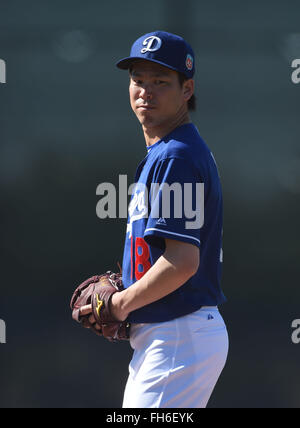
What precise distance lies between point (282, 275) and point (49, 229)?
4.40 feet

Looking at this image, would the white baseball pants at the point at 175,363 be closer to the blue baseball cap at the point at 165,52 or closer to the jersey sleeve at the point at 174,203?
the jersey sleeve at the point at 174,203

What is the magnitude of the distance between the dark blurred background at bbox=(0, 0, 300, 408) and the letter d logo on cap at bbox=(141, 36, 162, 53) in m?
1.57

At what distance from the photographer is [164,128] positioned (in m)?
2.11

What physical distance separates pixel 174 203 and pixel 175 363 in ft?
1.60

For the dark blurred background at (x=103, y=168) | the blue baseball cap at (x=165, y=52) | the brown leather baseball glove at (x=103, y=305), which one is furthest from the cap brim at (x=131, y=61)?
the dark blurred background at (x=103, y=168)

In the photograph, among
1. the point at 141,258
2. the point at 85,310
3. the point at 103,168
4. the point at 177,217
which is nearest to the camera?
the point at 177,217

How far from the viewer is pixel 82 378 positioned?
3650 millimetres

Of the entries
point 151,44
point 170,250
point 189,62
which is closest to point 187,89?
point 189,62

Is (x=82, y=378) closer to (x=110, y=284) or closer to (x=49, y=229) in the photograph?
(x=49, y=229)

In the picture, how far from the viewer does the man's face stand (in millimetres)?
2090

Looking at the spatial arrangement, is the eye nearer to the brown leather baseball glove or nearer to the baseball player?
the baseball player

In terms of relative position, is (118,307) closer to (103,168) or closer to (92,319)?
(92,319)

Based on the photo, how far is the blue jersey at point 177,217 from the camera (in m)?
1.91

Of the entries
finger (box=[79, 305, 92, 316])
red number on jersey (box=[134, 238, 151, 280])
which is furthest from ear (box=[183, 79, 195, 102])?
finger (box=[79, 305, 92, 316])
